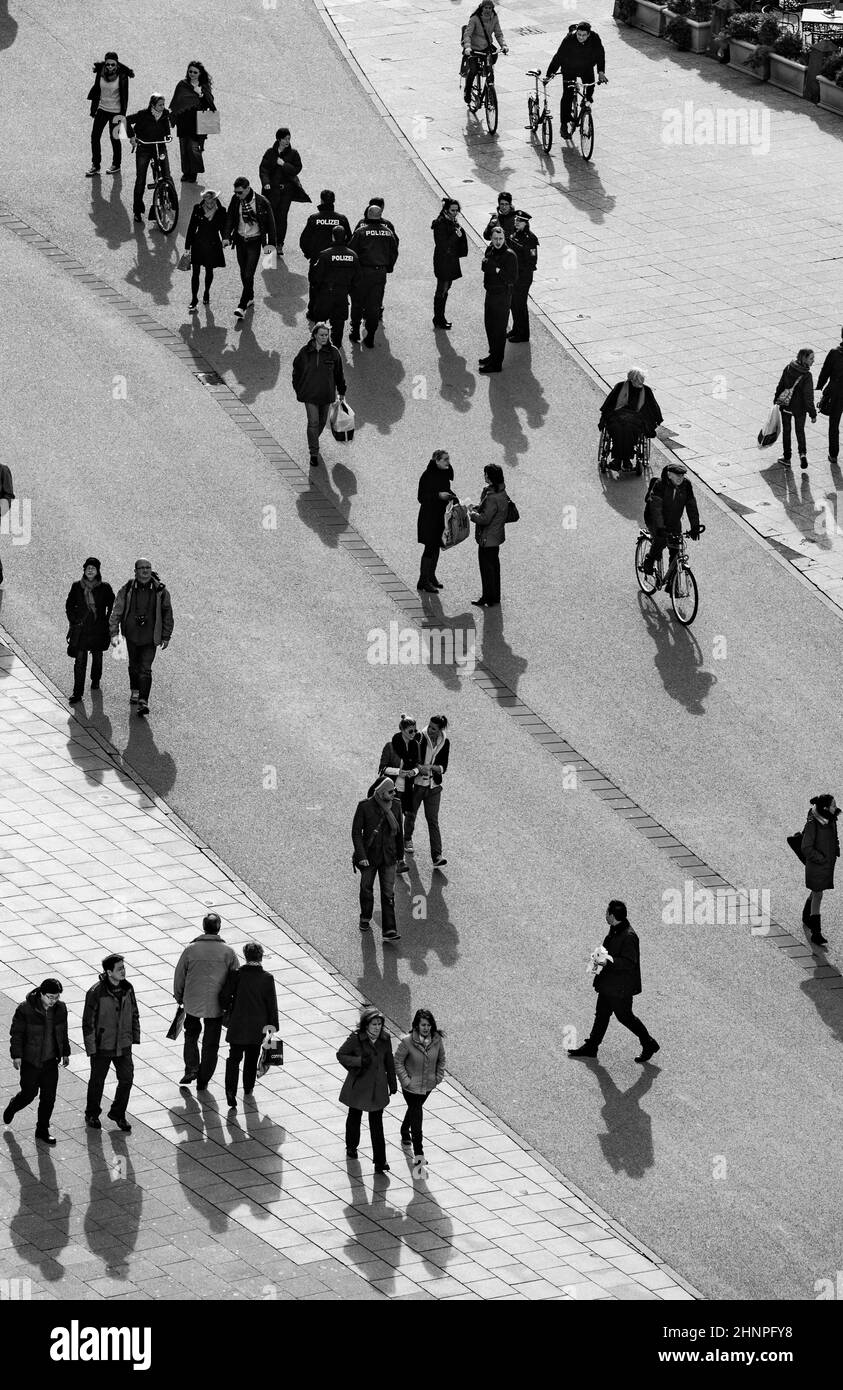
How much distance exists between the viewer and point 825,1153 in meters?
18.6

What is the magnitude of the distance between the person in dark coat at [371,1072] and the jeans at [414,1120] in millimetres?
139

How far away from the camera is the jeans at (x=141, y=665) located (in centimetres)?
2284

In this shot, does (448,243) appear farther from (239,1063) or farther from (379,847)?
(239,1063)

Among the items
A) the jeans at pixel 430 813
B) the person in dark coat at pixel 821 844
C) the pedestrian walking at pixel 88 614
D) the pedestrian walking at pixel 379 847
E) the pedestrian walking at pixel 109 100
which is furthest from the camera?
the pedestrian walking at pixel 109 100

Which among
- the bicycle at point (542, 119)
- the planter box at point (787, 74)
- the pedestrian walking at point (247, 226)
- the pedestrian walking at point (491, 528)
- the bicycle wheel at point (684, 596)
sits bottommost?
the bicycle wheel at point (684, 596)

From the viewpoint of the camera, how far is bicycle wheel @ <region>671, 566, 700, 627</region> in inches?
989

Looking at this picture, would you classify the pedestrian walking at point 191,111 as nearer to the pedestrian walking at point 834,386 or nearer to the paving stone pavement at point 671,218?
the paving stone pavement at point 671,218

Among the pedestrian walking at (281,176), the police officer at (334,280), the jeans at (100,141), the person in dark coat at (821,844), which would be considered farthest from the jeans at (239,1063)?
the jeans at (100,141)

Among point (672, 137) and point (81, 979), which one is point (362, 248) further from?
point (81, 979)

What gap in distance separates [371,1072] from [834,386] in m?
13.0

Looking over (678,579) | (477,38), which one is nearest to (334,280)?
(678,579)

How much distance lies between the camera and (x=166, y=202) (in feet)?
103

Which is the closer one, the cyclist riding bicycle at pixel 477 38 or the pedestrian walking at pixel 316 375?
the pedestrian walking at pixel 316 375

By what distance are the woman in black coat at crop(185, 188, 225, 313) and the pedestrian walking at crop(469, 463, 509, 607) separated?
5.84 meters
